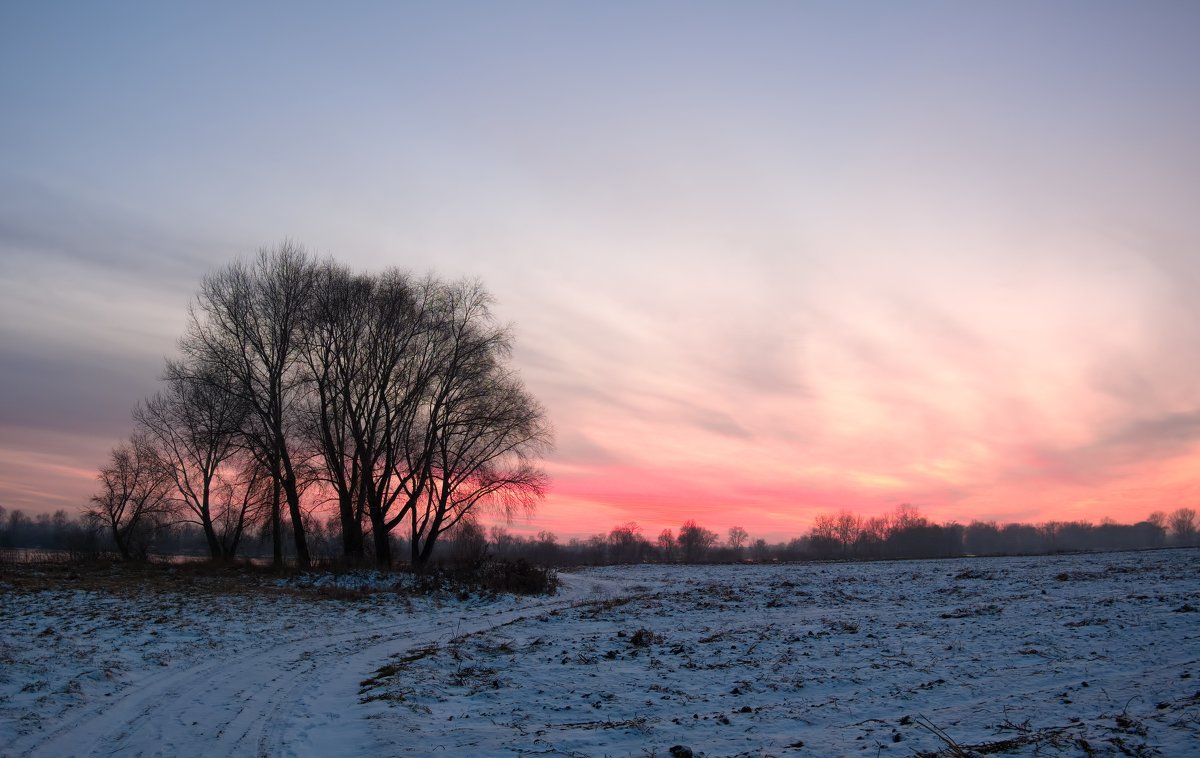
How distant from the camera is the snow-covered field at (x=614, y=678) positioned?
7.98 m

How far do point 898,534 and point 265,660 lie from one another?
554ft

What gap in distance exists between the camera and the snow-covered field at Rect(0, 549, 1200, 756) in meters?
7.98

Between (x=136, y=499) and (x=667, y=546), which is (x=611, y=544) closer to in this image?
(x=667, y=546)

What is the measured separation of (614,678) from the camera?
454 inches

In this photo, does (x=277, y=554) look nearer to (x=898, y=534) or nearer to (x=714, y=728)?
(x=714, y=728)

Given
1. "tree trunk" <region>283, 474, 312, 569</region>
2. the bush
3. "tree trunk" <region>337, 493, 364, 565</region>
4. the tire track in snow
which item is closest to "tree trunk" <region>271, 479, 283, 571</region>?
"tree trunk" <region>283, 474, 312, 569</region>

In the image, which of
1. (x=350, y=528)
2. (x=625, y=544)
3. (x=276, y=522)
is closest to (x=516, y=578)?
(x=350, y=528)

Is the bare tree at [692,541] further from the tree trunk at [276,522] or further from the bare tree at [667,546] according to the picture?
the tree trunk at [276,522]

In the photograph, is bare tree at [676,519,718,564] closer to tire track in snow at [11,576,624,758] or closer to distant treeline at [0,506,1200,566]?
distant treeline at [0,506,1200,566]

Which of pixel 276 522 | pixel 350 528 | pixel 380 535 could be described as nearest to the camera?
pixel 350 528

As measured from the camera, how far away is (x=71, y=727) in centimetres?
891

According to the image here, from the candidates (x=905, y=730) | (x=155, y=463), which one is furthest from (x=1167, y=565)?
(x=155, y=463)

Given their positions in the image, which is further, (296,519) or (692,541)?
(692,541)

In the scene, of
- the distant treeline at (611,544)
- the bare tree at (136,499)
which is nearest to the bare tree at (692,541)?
the distant treeline at (611,544)
